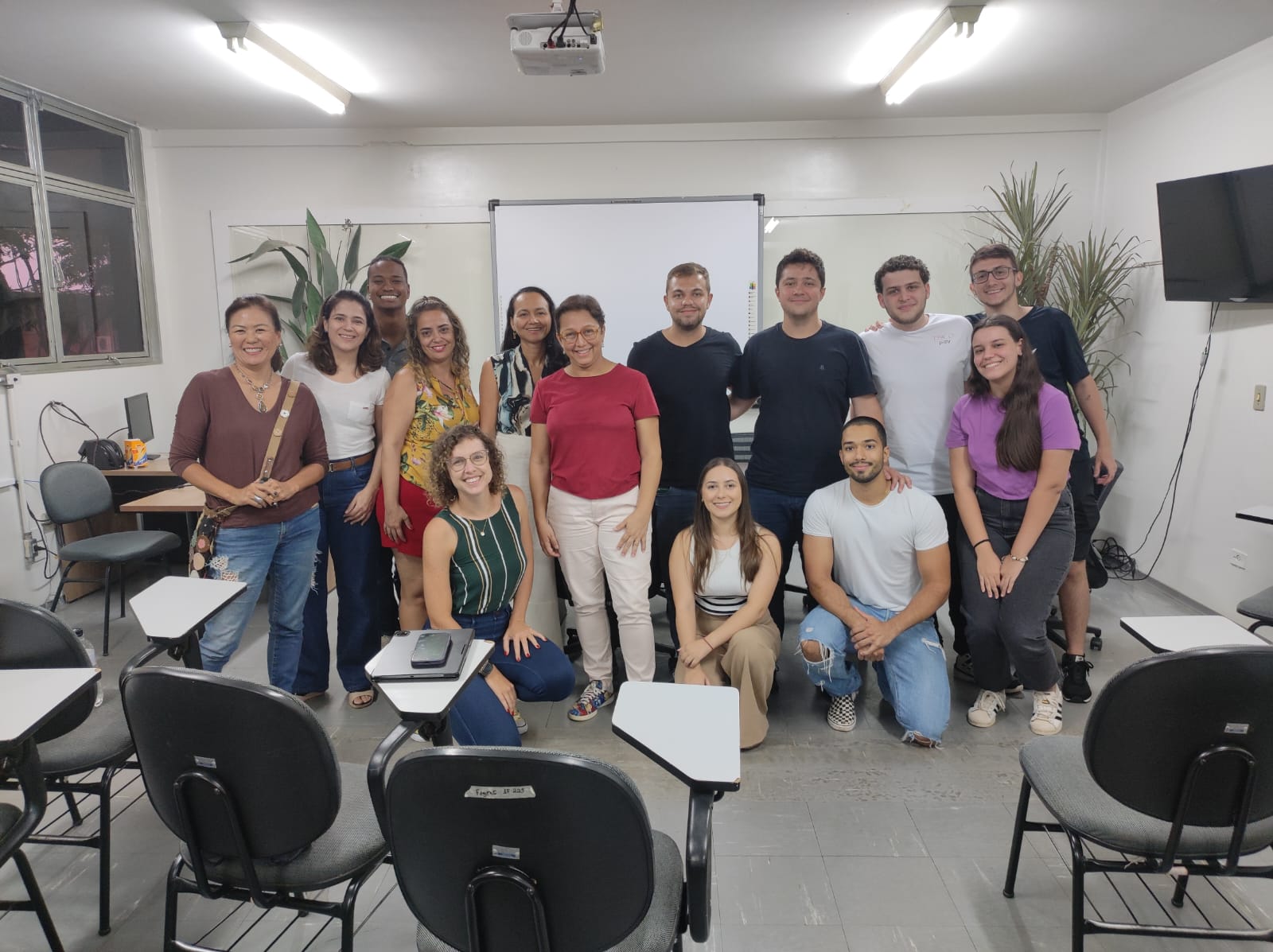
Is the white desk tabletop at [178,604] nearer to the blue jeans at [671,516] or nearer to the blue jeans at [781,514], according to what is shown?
the blue jeans at [671,516]

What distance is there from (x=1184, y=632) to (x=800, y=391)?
1448 mm

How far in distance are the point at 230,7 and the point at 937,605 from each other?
11.4 feet

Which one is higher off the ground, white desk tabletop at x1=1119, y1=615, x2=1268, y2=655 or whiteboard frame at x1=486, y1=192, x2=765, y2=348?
whiteboard frame at x1=486, y1=192, x2=765, y2=348


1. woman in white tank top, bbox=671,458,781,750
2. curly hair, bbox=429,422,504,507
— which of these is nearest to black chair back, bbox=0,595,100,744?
curly hair, bbox=429,422,504,507

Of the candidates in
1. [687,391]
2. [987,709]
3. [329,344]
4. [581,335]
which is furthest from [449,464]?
[987,709]

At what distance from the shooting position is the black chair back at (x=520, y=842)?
40.9 inches

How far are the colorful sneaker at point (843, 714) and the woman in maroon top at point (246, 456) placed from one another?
1961 mm

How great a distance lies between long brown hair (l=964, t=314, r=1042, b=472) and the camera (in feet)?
8.45

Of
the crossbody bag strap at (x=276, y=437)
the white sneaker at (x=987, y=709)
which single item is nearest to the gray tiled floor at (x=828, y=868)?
the white sneaker at (x=987, y=709)

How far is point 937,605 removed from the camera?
2.62 metres

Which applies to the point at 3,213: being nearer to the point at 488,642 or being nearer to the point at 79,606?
the point at 79,606

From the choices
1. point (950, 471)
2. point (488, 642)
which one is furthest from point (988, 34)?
point (488, 642)

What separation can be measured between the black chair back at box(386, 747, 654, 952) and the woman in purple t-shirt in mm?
1988

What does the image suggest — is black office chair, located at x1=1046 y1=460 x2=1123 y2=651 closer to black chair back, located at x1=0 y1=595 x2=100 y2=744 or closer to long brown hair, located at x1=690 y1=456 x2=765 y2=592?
long brown hair, located at x1=690 y1=456 x2=765 y2=592
